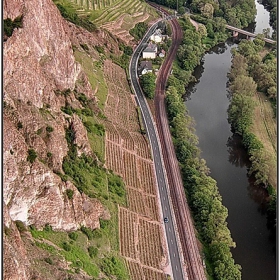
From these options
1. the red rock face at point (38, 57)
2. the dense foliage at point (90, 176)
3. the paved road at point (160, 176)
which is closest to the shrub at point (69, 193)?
the dense foliage at point (90, 176)

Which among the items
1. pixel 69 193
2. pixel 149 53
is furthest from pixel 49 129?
pixel 149 53

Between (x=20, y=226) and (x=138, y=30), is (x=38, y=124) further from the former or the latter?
(x=138, y=30)

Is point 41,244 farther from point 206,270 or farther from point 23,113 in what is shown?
point 206,270

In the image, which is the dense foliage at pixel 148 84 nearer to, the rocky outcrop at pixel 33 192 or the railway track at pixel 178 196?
the railway track at pixel 178 196

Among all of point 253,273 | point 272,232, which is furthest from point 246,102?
point 253,273

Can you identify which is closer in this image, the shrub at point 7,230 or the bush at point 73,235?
the shrub at point 7,230

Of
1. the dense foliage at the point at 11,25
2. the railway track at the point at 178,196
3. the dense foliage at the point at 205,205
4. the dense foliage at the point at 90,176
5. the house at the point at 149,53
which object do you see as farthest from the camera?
the house at the point at 149,53
